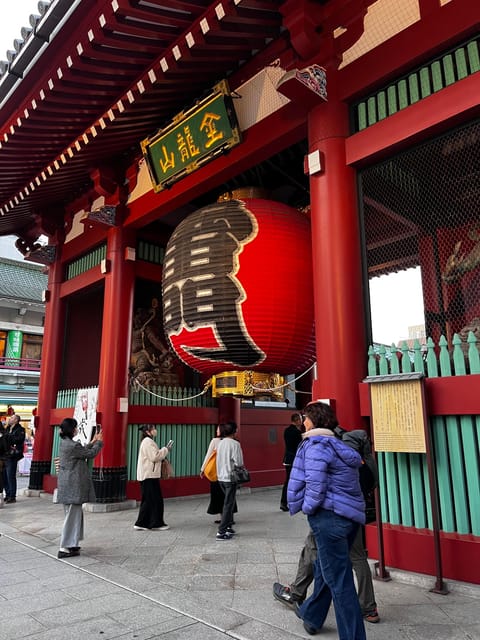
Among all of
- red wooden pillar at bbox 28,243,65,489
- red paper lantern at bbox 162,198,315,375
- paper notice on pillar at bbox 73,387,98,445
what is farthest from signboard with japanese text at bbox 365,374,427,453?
red wooden pillar at bbox 28,243,65,489

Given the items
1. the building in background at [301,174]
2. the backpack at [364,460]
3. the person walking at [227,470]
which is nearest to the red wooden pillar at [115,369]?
the building in background at [301,174]

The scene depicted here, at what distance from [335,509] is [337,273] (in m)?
2.77

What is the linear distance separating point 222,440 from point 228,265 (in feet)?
7.55

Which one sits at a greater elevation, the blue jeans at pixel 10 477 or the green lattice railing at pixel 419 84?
the green lattice railing at pixel 419 84

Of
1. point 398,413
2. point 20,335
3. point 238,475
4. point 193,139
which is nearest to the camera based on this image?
point 398,413

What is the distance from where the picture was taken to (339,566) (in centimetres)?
274

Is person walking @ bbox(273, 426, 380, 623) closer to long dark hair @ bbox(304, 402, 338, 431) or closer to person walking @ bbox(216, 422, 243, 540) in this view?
long dark hair @ bbox(304, 402, 338, 431)

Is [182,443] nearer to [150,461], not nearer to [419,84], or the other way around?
[150,461]

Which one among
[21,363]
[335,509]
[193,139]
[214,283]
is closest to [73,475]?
[214,283]

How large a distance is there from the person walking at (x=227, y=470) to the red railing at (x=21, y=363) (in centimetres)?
2168

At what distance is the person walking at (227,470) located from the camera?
5.80 metres

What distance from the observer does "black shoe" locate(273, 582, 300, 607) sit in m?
3.44

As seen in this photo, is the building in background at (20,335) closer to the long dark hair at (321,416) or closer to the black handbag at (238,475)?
the black handbag at (238,475)

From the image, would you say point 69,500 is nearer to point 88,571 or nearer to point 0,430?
point 88,571
